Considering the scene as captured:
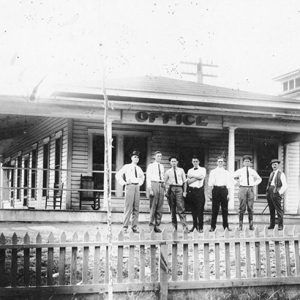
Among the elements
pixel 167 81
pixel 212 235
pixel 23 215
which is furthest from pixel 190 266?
pixel 167 81

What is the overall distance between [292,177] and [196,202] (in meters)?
9.31

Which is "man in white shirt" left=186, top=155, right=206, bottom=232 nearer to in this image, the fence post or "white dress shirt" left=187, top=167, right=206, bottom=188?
"white dress shirt" left=187, top=167, right=206, bottom=188

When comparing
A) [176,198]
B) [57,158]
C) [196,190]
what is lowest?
[176,198]

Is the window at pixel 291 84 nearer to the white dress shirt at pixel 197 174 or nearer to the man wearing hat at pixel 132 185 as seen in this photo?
the white dress shirt at pixel 197 174

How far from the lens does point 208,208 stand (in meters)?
18.5

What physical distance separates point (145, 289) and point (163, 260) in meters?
0.42

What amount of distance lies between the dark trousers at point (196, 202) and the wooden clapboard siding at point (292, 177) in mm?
8690

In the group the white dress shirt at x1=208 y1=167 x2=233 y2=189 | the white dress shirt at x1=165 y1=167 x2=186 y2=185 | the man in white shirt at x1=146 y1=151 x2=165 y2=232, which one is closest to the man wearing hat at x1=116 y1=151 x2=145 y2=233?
the man in white shirt at x1=146 y1=151 x2=165 y2=232

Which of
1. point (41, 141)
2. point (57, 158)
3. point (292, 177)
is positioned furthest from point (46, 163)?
point (292, 177)

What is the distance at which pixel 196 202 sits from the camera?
12.1m

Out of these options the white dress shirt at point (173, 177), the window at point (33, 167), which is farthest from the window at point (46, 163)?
the white dress shirt at point (173, 177)

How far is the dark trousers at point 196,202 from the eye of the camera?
1194 cm

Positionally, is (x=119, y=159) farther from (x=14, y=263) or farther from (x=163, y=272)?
(x=14, y=263)

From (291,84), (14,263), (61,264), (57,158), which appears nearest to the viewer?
(14,263)
